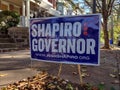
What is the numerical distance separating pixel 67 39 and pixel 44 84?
1059mm

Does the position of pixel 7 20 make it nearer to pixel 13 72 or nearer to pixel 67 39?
pixel 13 72

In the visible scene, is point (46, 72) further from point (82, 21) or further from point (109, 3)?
point (109, 3)

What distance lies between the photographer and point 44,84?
6.43 meters

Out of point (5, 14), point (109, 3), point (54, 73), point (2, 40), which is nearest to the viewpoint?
point (54, 73)

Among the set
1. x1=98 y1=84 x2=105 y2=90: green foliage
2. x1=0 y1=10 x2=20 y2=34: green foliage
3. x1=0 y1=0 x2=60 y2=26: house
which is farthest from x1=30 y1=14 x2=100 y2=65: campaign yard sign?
x1=0 y1=0 x2=60 y2=26: house

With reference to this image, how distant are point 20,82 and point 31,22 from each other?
1493 mm

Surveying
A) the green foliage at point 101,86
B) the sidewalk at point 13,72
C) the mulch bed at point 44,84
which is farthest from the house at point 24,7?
the green foliage at point 101,86

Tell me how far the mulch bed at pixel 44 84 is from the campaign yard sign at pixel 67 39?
0.43 meters

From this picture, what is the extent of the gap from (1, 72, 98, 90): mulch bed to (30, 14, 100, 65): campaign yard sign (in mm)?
433

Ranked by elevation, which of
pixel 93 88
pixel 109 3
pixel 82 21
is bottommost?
pixel 93 88

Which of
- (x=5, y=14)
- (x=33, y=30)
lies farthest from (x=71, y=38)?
(x=5, y=14)

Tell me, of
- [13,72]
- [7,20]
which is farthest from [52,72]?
[7,20]

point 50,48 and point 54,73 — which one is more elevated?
point 50,48

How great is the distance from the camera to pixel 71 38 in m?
6.63
